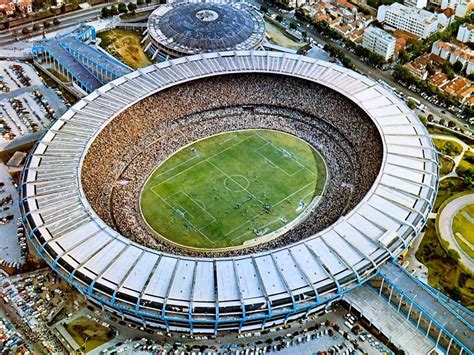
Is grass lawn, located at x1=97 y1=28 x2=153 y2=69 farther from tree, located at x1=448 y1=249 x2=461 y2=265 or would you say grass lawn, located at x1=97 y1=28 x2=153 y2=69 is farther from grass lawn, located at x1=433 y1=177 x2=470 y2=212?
tree, located at x1=448 y1=249 x2=461 y2=265

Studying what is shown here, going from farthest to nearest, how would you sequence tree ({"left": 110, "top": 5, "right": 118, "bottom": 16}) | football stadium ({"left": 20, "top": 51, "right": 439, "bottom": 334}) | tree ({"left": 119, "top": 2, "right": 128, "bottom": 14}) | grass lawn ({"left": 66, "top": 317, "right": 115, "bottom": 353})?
tree ({"left": 119, "top": 2, "right": 128, "bottom": 14}) → tree ({"left": 110, "top": 5, "right": 118, "bottom": 16}) → grass lawn ({"left": 66, "top": 317, "right": 115, "bottom": 353}) → football stadium ({"left": 20, "top": 51, "right": 439, "bottom": 334})

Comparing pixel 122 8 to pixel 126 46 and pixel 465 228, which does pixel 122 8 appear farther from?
pixel 465 228

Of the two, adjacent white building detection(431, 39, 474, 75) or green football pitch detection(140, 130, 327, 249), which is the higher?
adjacent white building detection(431, 39, 474, 75)

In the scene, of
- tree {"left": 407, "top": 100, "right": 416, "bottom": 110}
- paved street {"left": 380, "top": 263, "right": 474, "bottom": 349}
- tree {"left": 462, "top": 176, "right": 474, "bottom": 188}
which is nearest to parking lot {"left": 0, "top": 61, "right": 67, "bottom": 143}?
tree {"left": 407, "top": 100, "right": 416, "bottom": 110}

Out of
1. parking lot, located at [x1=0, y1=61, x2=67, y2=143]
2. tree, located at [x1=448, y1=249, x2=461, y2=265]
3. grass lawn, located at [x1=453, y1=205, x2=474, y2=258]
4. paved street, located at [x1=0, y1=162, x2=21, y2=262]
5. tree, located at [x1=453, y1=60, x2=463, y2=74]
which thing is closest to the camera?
tree, located at [x1=448, y1=249, x2=461, y2=265]

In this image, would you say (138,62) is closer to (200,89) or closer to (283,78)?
(200,89)

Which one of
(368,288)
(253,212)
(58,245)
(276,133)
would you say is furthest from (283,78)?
(58,245)

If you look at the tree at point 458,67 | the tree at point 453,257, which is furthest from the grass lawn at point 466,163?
the tree at point 458,67
